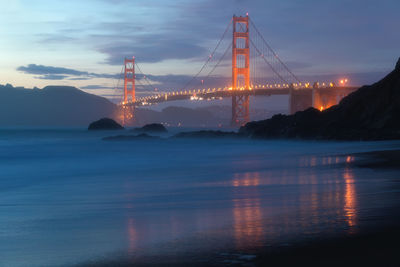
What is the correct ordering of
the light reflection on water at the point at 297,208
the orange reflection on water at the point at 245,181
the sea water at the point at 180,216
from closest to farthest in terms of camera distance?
the sea water at the point at 180,216 → the light reflection on water at the point at 297,208 → the orange reflection on water at the point at 245,181

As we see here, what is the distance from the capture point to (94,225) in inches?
143

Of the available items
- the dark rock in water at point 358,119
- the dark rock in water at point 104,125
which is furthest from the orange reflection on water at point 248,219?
the dark rock in water at point 104,125

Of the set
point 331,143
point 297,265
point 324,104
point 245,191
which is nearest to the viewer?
point 297,265

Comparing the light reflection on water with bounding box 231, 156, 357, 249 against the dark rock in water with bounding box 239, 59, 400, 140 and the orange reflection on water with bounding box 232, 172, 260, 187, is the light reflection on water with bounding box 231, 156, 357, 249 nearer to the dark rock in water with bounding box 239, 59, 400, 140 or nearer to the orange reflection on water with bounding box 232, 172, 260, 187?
the orange reflection on water with bounding box 232, 172, 260, 187

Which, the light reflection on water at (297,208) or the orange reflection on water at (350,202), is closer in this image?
the light reflection on water at (297,208)

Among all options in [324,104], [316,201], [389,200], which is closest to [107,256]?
[316,201]

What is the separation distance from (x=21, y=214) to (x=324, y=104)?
122 ft

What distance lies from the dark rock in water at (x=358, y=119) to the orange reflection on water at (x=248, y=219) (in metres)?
12.7

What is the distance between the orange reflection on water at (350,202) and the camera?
3.44 metres

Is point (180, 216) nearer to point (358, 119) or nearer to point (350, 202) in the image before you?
point (350, 202)

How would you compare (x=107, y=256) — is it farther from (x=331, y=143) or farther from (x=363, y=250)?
(x=331, y=143)

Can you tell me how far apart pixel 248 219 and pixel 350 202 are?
3.94 ft

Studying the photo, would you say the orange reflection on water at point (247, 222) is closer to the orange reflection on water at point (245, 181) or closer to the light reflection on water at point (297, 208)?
the light reflection on water at point (297, 208)

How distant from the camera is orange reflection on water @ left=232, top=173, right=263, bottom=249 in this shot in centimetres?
289
